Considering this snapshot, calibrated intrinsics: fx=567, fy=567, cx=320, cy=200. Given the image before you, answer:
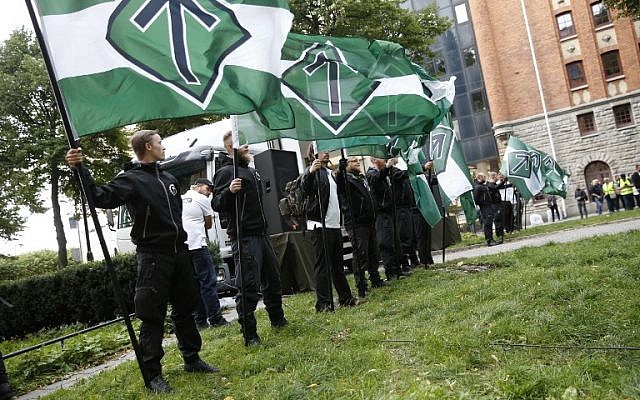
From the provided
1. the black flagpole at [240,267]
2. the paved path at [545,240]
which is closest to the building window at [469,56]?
the paved path at [545,240]

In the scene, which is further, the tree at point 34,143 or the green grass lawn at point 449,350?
the tree at point 34,143

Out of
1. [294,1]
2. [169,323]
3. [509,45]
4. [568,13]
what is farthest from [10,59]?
[568,13]

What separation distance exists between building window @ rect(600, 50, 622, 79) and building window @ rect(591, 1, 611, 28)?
1897 millimetres

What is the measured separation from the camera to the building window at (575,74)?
119ft

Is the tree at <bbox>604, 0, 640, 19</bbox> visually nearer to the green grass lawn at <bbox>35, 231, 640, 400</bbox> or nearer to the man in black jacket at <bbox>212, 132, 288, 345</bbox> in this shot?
the green grass lawn at <bbox>35, 231, 640, 400</bbox>

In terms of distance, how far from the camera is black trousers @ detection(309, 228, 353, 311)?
735 cm

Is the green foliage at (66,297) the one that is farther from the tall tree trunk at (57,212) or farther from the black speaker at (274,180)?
the tall tree trunk at (57,212)

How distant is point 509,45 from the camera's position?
37688 millimetres

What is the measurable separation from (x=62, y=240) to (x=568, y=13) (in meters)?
32.6

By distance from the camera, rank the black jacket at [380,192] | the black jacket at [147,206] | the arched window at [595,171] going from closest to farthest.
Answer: the black jacket at [147,206] → the black jacket at [380,192] → the arched window at [595,171]

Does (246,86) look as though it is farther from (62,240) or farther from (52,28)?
(62,240)

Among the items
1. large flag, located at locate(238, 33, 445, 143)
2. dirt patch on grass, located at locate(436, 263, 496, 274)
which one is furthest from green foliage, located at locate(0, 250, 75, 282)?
large flag, located at locate(238, 33, 445, 143)

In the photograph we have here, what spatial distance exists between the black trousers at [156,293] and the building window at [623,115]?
36184mm

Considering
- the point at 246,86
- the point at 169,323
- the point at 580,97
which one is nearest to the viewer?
the point at 246,86
